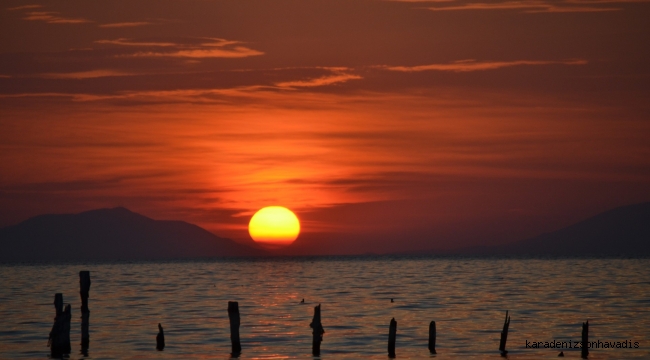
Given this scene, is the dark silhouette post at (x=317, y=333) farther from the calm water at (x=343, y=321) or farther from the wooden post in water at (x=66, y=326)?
the wooden post in water at (x=66, y=326)

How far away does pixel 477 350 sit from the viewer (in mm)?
44375

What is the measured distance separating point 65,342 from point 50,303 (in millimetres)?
35923

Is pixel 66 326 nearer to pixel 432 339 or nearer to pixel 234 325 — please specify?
pixel 234 325

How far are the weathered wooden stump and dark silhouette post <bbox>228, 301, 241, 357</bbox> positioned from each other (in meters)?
7.03

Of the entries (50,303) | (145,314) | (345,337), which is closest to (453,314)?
(345,337)

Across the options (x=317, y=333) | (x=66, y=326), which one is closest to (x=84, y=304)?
(x=66, y=326)

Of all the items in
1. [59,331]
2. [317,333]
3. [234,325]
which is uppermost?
[234,325]

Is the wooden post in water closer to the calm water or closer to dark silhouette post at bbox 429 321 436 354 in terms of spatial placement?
the calm water

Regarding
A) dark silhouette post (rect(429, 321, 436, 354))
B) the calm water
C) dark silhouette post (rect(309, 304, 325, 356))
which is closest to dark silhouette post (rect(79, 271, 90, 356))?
the calm water

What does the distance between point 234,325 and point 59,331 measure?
7693 mm

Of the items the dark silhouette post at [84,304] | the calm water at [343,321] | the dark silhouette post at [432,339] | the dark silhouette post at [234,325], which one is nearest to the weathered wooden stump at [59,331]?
the dark silhouette post at [84,304]

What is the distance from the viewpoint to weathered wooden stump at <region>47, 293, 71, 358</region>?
39250mm

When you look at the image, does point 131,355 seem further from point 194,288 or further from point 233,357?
point 194,288

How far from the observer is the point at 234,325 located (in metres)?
40.6
